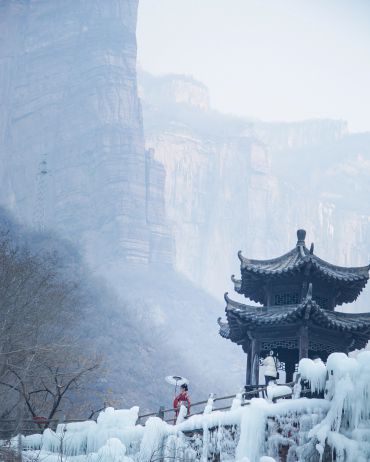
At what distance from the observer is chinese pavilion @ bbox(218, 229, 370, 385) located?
17562 millimetres

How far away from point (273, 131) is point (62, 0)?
87776 mm

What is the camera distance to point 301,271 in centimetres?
1841

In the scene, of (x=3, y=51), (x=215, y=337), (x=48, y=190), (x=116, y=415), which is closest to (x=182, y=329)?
(x=215, y=337)

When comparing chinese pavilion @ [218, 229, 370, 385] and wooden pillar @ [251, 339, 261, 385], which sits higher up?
chinese pavilion @ [218, 229, 370, 385]

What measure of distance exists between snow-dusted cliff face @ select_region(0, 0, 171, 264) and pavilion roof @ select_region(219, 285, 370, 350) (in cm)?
7310

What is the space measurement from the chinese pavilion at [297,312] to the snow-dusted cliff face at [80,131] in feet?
238

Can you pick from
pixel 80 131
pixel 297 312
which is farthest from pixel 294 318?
pixel 80 131

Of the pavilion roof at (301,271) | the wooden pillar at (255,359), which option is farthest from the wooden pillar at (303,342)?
the pavilion roof at (301,271)

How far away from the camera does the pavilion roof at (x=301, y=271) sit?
1841 centimetres

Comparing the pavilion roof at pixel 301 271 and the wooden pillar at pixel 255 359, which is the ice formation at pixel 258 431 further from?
the pavilion roof at pixel 301 271

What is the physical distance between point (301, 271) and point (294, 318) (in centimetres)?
148

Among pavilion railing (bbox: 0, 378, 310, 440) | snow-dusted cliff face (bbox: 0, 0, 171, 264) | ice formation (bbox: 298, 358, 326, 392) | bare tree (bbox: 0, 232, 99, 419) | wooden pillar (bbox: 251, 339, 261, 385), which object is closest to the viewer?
ice formation (bbox: 298, 358, 326, 392)

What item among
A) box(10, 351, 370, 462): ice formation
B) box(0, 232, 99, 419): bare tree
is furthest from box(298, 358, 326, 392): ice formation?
box(0, 232, 99, 419): bare tree

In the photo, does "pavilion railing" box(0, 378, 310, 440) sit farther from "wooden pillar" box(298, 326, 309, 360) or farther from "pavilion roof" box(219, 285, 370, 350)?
"pavilion roof" box(219, 285, 370, 350)
